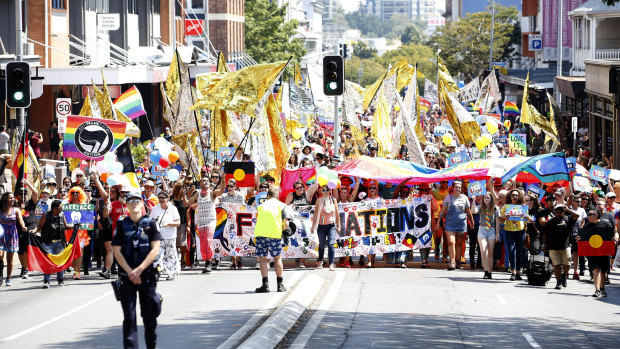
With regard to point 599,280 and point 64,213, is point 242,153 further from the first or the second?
point 599,280

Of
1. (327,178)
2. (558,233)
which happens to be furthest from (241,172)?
(558,233)

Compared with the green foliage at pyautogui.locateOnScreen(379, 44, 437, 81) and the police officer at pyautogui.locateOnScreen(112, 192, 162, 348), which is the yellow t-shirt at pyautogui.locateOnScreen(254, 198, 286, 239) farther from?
the green foliage at pyautogui.locateOnScreen(379, 44, 437, 81)

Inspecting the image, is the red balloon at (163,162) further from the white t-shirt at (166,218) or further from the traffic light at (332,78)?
the white t-shirt at (166,218)

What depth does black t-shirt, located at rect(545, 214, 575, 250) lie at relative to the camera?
18016 millimetres

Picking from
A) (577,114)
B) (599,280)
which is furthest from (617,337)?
(577,114)

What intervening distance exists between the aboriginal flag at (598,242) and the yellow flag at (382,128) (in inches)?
466

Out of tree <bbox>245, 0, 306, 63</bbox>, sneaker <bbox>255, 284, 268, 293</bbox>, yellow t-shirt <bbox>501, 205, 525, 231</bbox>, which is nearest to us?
sneaker <bbox>255, 284, 268, 293</bbox>

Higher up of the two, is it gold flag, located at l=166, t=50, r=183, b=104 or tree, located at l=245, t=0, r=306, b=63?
tree, located at l=245, t=0, r=306, b=63

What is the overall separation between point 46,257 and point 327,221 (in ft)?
15.9

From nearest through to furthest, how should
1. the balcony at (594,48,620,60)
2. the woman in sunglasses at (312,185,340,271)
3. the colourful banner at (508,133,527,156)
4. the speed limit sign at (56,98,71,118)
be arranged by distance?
the woman in sunglasses at (312,185,340,271) < the speed limit sign at (56,98,71,118) < the colourful banner at (508,133,527,156) < the balcony at (594,48,620,60)

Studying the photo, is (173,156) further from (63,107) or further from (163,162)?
(63,107)

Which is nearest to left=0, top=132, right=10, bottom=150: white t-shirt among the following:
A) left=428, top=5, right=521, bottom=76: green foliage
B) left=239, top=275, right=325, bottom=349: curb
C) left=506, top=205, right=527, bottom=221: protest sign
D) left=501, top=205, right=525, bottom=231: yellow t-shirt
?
left=239, top=275, right=325, bottom=349: curb


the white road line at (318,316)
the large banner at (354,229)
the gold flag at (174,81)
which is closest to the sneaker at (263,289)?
the white road line at (318,316)

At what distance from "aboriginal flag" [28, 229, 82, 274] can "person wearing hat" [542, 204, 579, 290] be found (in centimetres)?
776
